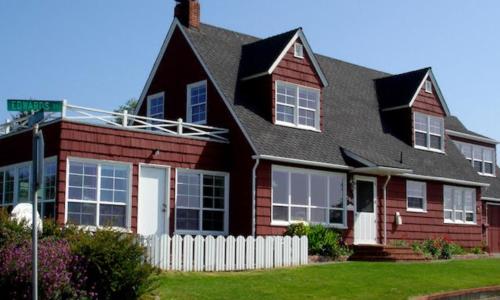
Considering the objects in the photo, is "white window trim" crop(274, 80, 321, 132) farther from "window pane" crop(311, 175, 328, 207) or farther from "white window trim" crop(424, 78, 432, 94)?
"white window trim" crop(424, 78, 432, 94)

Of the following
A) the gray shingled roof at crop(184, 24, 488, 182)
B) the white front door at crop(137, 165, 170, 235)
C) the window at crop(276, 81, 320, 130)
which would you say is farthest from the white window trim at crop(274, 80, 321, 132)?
the white front door at crop(137, 165, 170, 235)

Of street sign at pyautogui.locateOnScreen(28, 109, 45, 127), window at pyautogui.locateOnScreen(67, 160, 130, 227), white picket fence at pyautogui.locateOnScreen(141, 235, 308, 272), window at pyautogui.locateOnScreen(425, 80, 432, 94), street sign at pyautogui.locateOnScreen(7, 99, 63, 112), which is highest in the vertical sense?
window at pyautogui.locateOnScreen(425, 80, 432, 94)

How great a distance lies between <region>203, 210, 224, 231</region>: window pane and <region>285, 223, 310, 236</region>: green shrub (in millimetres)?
2255

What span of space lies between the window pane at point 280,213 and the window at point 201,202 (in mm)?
1664

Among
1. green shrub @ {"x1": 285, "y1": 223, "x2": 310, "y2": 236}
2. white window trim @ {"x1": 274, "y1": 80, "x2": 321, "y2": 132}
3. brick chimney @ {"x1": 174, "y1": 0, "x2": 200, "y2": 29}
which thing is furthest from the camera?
brick chimney @ {"x1": 174, "y1": 0, "x2": 200, "y2": 29}

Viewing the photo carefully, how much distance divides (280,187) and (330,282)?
6.74 meters

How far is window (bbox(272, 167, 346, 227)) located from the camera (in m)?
25.0

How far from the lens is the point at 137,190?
22.2 meters

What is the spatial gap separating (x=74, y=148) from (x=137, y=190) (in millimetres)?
2430

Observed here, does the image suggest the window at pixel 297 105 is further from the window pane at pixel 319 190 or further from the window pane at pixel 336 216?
the window pane at pixel 336 216

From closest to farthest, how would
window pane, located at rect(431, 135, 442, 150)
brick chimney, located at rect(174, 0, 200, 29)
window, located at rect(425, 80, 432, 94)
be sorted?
brick chimney, located at rect(174, 0, 200, 29), window, located at rect(425, 80, 432, 94), window pane, located at rect(431, 135, 442, 150)

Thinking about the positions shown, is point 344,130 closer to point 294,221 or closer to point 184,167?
point 294,221

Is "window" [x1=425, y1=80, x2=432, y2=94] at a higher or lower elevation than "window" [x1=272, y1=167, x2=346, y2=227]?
higher

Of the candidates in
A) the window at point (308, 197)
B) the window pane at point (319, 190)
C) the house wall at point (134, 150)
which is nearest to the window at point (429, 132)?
the window at point (308, 197)
